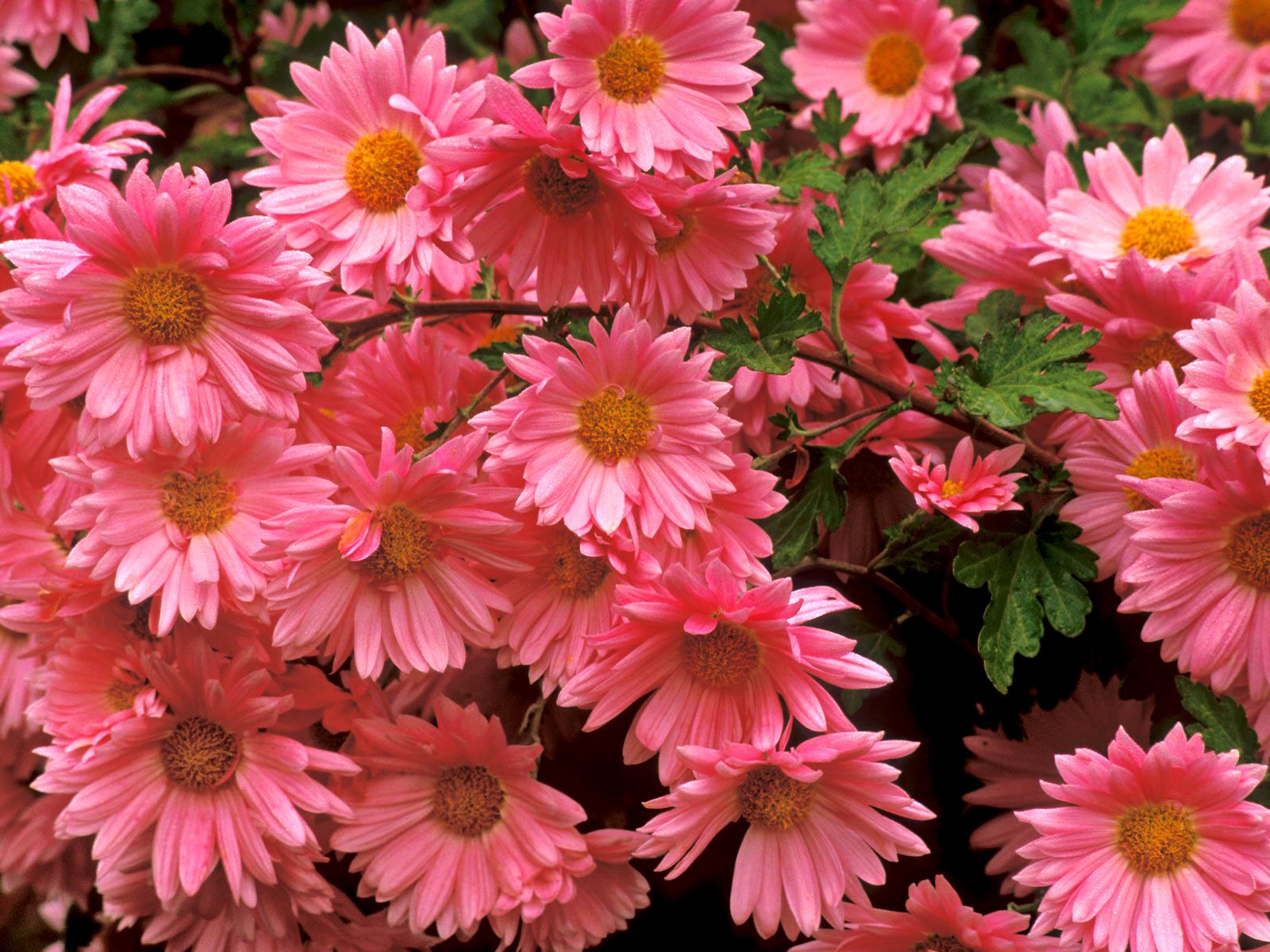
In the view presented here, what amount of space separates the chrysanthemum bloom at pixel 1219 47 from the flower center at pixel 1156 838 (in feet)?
2.54

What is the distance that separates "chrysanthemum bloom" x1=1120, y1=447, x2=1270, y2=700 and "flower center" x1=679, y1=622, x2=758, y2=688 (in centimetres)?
23

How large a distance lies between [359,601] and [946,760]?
450 millimetres

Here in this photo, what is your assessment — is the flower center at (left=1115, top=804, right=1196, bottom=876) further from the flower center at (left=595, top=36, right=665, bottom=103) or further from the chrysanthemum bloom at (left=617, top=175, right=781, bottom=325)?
the flower center at (left=595, top=36, right=665, bottom=103)

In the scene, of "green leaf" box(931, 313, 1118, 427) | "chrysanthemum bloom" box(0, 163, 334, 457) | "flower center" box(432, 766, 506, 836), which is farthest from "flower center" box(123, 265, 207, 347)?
"green leaf" box(931, 313, 1118, 427)

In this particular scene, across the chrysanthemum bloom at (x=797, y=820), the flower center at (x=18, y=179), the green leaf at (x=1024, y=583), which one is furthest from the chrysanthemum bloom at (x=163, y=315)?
the green leaf at (x=1024, y=583)

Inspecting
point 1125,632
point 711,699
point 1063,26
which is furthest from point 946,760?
point 1063,26

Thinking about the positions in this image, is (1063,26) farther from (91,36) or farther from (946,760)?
(91,36)

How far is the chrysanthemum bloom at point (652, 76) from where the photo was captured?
656mm

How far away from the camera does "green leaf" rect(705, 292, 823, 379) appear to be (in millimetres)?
740

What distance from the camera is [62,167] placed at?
849 millimetres

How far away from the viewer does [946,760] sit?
909 mm

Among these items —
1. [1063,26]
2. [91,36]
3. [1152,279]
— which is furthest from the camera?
[1063,26]

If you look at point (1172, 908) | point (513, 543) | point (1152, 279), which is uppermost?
point (1152, 279)

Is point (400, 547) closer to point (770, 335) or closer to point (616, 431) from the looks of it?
point (616, 431)
